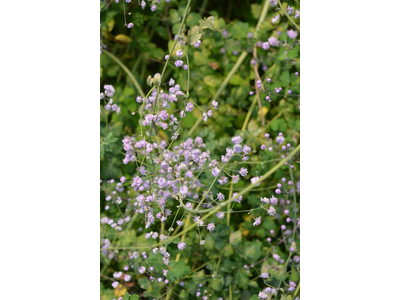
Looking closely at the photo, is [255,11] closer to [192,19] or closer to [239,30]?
[239,30]

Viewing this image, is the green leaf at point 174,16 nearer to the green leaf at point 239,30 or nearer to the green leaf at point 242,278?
the green leaf at point 239,30

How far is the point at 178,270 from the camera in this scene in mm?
1016

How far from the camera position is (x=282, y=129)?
3.76 ft

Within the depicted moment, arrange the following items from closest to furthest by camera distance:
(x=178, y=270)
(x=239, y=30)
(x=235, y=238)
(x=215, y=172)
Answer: (x=215, y=172), (x=178, y=270), (x=235, y=238), (x=239, y=30)

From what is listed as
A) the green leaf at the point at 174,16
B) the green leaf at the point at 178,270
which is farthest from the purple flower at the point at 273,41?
the green leaf at the point at 178,270

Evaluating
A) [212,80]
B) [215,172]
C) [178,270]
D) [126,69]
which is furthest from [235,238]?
[126,69]

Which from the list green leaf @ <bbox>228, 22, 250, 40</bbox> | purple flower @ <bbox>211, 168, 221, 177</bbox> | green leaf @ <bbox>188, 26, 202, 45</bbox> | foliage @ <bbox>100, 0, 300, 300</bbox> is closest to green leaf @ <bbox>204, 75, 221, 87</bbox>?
foliage @ <bbox>100, 0, 300, 300</bbox>

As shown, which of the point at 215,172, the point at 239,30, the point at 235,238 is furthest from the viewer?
the point at 239,30

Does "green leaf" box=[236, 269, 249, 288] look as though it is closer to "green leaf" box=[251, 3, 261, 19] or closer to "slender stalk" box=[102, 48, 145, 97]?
"slender stalk" box=[102, 48, 145, 97]

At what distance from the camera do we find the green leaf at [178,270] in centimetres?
101
